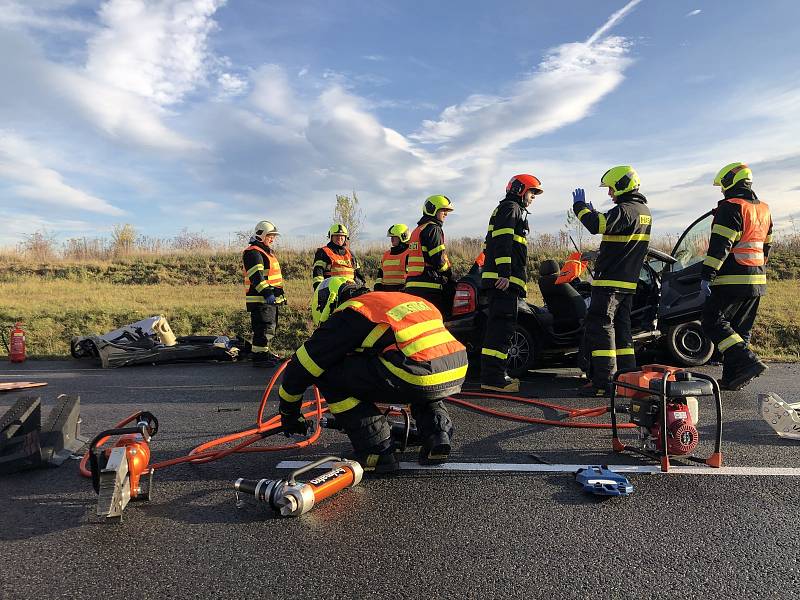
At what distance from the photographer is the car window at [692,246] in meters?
6.55

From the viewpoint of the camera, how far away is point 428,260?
667cm

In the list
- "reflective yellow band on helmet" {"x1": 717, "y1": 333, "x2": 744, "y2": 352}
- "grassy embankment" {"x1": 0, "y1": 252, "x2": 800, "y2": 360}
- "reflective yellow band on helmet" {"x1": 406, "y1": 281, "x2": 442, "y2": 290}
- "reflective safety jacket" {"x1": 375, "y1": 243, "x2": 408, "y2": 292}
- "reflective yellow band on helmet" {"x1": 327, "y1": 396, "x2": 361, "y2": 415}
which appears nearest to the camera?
"reflective yellow band on helmet" {"x1": 327, "y1": 396, "x2": 361, "y2": 415}

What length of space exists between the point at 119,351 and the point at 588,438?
6688 millimetres

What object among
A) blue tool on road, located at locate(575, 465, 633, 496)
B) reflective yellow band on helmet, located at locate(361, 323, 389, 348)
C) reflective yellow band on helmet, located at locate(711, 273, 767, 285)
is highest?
reflective yellow band on helmet, located at locate(711, 273, 767, 285)

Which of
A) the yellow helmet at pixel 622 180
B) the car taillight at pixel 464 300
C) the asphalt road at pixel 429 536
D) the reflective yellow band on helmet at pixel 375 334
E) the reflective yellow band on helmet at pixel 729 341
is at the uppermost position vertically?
the yellow helmet at pixel 622 180

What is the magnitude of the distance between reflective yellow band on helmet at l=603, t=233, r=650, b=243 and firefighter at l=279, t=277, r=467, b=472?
288 centimetres

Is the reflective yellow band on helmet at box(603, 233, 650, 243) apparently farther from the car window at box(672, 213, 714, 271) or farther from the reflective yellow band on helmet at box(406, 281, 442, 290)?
the reflective yellow band on helmet at box(406, 281, 442, 290)

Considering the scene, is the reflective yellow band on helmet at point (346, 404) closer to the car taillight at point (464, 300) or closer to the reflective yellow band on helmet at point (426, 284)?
the car taillight at point (464, 300)

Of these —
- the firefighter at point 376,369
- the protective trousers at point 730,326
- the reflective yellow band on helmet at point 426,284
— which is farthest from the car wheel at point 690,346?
the firefighter at point 376,369

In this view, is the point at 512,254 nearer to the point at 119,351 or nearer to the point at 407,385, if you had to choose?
the point at 407,385

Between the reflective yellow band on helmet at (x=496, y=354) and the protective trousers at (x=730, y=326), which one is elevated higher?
the protective trousers at (x=730, y=326)

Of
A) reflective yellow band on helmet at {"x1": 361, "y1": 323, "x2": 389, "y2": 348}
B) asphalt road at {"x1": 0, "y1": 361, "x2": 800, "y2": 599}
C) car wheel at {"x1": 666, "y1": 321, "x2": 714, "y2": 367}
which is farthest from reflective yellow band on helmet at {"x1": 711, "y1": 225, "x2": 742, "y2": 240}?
reflective yellow band on helmet at {"x1": 361, "y1": 323, "x2": 389, "y2": 348}

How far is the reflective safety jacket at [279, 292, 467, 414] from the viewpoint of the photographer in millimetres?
3158

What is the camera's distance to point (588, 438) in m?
4.07
